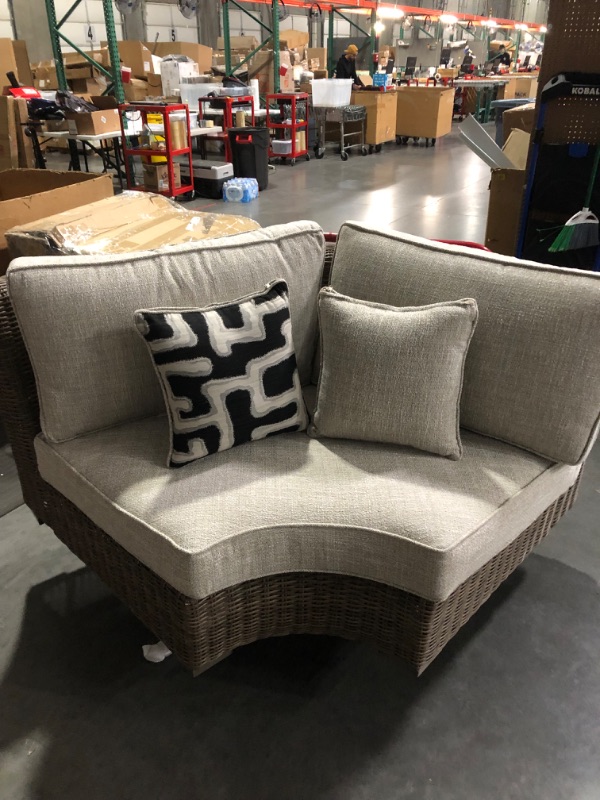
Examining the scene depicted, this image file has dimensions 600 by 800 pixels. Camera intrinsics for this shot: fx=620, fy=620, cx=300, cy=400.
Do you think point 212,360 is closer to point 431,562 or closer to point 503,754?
point 431,562

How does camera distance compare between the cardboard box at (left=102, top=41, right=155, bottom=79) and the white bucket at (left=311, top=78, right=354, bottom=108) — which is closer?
the white bucket at (left=311, top=78, right=354, bottom=108)

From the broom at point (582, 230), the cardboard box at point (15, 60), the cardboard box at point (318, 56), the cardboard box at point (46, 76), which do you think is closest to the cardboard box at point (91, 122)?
the cardboard box at point (15, 60)

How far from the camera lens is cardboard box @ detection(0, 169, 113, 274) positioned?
8.33 ft

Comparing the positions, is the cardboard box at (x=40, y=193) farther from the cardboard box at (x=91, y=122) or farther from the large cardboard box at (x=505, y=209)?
the cardboard box at (x=91, y=122)

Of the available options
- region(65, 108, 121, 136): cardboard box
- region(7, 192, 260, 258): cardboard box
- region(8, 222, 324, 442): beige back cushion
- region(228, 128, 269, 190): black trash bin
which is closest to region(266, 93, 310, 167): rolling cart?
region(228, 128, 269, 190): black trash bin

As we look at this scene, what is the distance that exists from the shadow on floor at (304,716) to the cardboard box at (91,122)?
15.5 ft

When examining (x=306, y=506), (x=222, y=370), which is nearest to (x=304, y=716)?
(x=306, y=506)

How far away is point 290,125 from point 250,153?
5.28 ft

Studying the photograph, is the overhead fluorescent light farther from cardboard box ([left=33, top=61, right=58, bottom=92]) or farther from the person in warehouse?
cardboard box ([left=33, top=61, right=58, bottom=92])

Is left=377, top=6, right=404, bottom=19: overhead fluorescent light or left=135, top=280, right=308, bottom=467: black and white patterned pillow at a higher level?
left=377, top=6, right=404, bottom=19: overhead fluorescent light

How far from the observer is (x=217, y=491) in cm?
127

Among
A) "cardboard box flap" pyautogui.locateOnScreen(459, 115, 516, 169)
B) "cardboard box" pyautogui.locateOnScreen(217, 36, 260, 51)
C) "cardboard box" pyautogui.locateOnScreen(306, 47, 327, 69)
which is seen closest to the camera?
"cardboard box flap" pyautogui.locateOnScreen(459, 115, 516, 169)

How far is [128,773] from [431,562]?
0.72 metres

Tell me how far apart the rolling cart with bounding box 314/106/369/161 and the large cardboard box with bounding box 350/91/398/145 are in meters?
0.11
